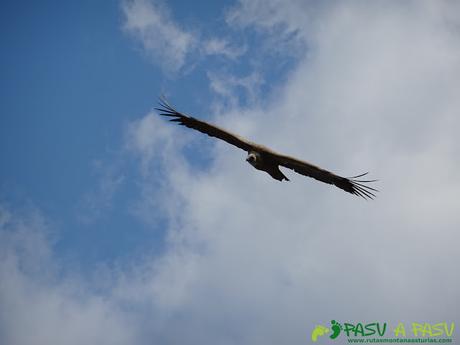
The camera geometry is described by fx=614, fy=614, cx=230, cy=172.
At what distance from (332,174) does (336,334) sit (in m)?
6.13

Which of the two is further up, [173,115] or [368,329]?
Result: [173,115]

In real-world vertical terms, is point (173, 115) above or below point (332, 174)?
above

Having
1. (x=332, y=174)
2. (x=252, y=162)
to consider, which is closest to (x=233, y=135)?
(x=252, y=162)

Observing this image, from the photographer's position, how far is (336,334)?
21.7 m

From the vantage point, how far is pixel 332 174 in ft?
63.7

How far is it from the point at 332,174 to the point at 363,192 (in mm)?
1121

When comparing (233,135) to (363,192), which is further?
(233,135)

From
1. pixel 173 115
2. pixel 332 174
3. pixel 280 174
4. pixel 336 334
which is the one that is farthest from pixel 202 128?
pixel 336 334

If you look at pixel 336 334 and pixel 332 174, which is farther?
pixel 336 334

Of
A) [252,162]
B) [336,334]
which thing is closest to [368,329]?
[336,334]

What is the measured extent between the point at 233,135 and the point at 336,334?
7925 mm

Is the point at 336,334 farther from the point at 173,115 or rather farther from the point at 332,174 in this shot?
the point at 173,115

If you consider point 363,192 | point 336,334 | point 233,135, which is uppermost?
point 233,135

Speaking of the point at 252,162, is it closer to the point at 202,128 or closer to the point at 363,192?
the point at 202,128
